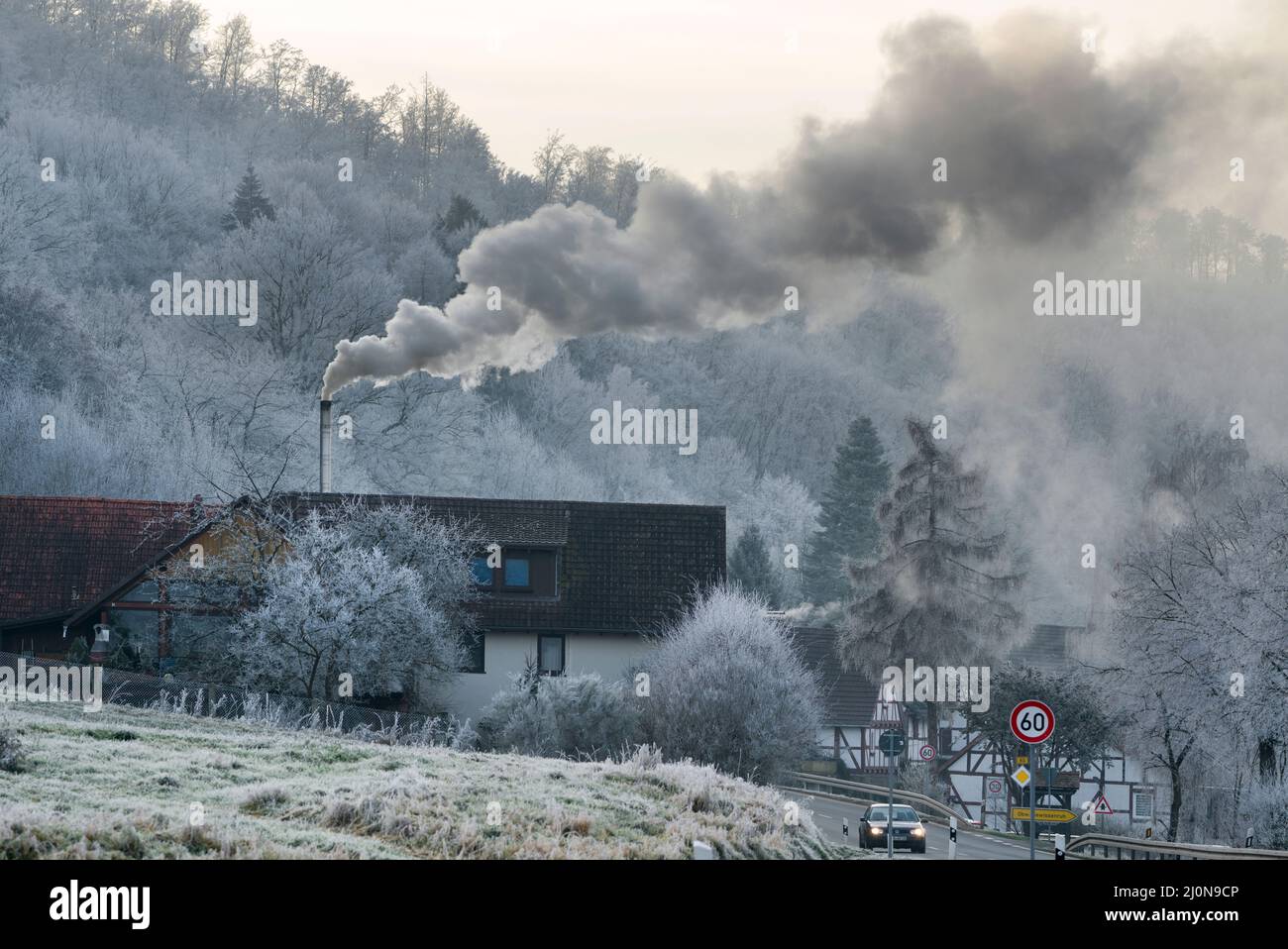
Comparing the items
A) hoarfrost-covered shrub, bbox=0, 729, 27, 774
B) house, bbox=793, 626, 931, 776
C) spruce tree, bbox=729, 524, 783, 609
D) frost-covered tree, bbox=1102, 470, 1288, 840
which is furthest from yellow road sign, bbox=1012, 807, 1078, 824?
hoarfrost-covered shrub, bbox=0, 729, 27, 774

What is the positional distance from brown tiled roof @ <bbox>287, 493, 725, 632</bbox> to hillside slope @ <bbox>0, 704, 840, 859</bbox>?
64.3 feet

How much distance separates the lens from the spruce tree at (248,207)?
11644 centimetres

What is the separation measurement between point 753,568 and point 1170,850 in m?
52.9

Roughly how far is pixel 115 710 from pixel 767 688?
16048mm

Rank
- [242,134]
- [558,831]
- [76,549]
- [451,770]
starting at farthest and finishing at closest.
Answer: [242,134], [76,549], [451,770], [558,831]

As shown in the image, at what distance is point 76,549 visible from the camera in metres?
51.2

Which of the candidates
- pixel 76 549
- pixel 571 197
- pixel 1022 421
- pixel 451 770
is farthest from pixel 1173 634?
pixel 571 197

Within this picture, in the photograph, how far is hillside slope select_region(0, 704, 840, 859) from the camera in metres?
19.6

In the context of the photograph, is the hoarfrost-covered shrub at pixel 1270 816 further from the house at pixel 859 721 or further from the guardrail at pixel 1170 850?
the house at pixel 859 721

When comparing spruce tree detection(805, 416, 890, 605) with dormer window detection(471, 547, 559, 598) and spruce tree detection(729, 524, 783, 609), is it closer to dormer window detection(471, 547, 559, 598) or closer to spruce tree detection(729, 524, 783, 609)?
spruce tree detection(729, 524, 783, 609)

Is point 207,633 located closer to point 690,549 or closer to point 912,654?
point 690,549

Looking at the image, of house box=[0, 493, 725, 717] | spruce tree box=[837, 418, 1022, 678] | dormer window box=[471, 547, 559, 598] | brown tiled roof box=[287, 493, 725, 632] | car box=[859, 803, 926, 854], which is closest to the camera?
car box=[859, 803, 926, 854]

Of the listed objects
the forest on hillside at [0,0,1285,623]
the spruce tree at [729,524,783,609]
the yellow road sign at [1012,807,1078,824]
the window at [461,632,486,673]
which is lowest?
the yellow road sign at [1012,807,1078,824]

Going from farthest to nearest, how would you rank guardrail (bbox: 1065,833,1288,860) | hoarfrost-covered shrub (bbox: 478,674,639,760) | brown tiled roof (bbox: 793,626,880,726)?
1. brown tiled roof (bbox: 793,626,880,726)
2. hoarfrost-covered shrub (bbox: 478,674,639,760)
3. guardrail (bbox: 1065,833,1288,860)
